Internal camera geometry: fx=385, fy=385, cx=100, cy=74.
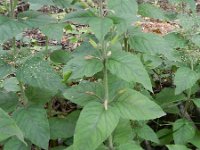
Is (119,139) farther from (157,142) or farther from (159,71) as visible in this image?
(159,71)

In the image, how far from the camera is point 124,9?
81.7 inches

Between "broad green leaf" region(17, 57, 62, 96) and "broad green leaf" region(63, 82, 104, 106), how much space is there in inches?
4.0

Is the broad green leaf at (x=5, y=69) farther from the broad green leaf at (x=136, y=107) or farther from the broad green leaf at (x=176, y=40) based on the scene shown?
the broad green leaf at (x=176, y=40)

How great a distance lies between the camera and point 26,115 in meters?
2.39

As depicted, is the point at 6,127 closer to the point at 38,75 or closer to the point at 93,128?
the point at 93,128

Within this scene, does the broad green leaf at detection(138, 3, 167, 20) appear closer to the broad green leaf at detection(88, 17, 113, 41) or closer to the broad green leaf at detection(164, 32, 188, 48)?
the broad green leaf at detection(164, 32, 188, 48)

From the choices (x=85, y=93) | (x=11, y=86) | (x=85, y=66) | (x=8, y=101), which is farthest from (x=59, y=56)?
(x=85, y=66)

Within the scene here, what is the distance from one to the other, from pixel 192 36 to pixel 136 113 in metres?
1.12

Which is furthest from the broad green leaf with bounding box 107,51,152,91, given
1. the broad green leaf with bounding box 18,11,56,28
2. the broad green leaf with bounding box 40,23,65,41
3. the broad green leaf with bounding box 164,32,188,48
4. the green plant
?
the broad green leaf with bounding box 164,32,188,48

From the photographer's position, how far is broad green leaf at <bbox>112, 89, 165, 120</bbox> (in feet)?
6.77

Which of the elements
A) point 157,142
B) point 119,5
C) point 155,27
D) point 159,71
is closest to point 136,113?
point 119,5

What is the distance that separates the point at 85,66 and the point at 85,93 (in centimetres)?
31

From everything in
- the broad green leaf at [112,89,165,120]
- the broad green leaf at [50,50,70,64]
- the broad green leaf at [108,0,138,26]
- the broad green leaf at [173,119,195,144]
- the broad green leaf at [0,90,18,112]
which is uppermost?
the broad green leaf at [108,0,138,26]

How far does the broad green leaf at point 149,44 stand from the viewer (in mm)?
2260
